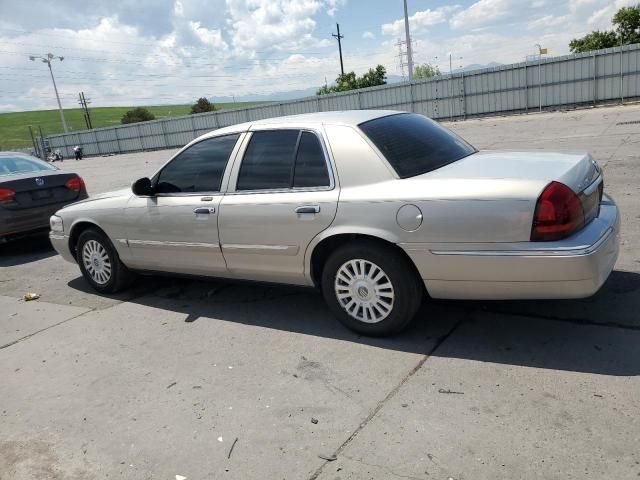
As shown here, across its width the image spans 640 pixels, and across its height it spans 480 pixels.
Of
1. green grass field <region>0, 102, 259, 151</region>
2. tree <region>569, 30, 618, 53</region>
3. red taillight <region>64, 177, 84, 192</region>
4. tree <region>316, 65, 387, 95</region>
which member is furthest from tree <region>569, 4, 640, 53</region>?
green grass field <region>0, 102, 259, 151</region>

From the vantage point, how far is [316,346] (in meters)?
4.02

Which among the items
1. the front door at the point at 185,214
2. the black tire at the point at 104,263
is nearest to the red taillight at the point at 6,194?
the black tire at the point at 104,263

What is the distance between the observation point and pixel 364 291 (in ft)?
12.7

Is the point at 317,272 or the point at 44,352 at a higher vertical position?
the point at 317,272

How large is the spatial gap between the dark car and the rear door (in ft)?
16.8

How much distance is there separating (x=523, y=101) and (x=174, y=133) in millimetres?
25925

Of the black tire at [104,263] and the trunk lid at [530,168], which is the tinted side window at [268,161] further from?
the black tire at [104,263]

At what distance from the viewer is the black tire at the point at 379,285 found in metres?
3.69

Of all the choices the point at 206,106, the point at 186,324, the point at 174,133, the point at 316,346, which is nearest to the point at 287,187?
the point at 316,346

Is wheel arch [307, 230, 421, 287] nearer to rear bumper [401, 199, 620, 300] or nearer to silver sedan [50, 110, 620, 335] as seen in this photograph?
silver sedan [50, 110, 620, 335]

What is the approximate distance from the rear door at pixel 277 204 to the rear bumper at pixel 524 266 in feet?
2.70

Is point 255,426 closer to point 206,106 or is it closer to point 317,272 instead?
point 317,272

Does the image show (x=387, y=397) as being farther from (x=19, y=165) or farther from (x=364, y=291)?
(x=19, y=165)

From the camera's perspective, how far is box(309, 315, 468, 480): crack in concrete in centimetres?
271
